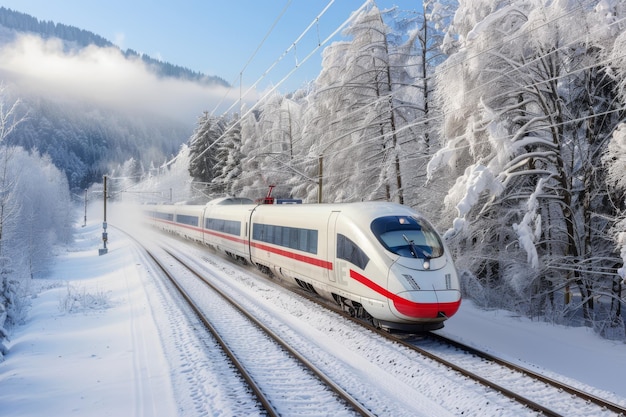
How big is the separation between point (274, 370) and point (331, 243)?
159 inches

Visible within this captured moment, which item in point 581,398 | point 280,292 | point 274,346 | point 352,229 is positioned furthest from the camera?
point 280,292

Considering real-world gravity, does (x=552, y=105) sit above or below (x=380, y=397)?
above

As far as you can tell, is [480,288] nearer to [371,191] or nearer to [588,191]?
[588,191]

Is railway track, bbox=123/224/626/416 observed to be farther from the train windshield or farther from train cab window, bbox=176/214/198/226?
train cab window, bbox=176/214/198/226

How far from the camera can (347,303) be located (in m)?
10.8

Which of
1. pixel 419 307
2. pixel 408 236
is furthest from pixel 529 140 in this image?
pixel 419 307

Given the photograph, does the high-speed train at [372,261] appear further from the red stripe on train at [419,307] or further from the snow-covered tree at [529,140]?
the snow-covered tree at [529,140]

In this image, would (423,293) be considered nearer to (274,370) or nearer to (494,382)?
(494,382)

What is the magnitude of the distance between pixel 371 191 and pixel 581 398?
1236 cm

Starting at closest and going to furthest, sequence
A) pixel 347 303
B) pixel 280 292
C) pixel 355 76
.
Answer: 1. pixel 347 303
2. pixel 280 292
3. pixel 355 76

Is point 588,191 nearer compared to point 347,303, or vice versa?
point 347,303

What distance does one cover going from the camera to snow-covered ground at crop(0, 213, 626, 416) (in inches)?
251

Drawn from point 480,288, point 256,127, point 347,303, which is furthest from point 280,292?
point 256,127

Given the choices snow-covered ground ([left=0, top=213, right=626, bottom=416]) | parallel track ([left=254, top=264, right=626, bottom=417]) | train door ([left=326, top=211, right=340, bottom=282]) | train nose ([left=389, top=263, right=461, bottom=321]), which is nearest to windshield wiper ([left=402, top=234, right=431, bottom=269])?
train nose ([left=389, top=263, right=461, bottom=321])
